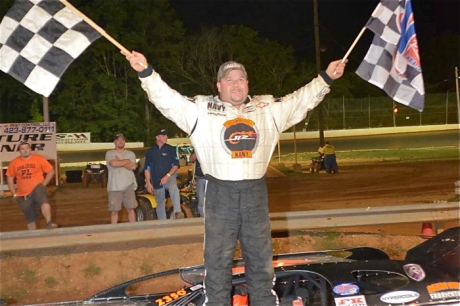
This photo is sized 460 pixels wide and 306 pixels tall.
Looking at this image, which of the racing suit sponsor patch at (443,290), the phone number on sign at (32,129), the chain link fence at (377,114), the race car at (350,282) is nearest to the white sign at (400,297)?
the race car at (350,282)

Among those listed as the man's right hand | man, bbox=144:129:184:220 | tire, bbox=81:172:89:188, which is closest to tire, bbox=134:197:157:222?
man, bbox=144:129:184:220

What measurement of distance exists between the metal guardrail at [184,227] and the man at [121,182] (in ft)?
6.34

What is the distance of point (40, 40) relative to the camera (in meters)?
4.48

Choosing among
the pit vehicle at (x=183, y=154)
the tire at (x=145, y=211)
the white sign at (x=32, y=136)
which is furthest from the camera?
the pit vehicle at (x=183, y=154)

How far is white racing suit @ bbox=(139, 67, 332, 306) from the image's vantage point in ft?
13.1

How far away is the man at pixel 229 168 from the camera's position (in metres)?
3.98

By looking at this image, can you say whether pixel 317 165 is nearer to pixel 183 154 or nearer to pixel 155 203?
pixel 183 154

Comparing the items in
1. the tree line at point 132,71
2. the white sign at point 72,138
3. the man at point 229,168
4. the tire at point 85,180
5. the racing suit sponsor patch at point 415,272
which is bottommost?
the racing suit sponsor patch at point 415,272

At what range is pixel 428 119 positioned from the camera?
51500 mm

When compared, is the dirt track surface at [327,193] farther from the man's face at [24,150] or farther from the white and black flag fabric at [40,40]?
the white and black flag fabric at [40,40]

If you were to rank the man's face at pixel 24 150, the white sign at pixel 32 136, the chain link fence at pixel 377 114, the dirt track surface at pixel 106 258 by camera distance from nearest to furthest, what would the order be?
the dirt track surface at pixel 106 258 < the man's face at pixel 24 150 < the white sign at pixel 32 136 < the chain link fence at pixel 377 114

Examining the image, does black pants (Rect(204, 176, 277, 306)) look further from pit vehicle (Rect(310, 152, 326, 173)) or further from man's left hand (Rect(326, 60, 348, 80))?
pit vehicle (Rect(310, 152, 326, 173))

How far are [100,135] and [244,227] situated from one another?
44.9 meters

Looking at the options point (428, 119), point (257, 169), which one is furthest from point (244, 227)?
point (428, 119)
